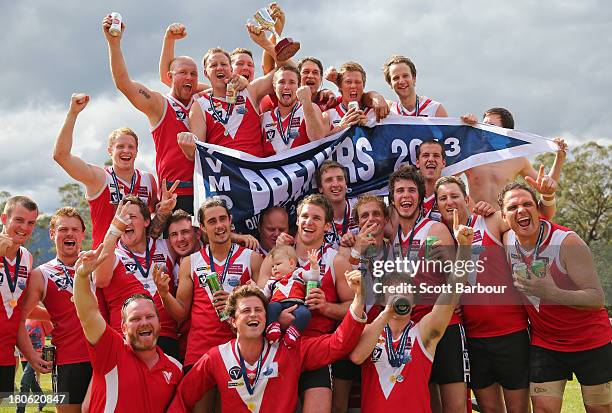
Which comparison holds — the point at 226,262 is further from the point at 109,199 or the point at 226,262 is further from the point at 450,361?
the point at 450,361

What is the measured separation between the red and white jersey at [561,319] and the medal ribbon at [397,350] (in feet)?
4.20

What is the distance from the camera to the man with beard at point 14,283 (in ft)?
23.8

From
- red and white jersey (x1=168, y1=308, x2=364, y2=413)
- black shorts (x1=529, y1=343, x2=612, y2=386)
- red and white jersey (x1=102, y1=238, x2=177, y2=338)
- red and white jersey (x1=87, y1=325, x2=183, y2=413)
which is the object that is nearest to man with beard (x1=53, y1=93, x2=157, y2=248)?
red and white jersey (x1=102, y1=238, x2=177, y2=338)

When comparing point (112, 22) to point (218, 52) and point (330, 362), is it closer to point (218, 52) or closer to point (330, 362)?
point (218, 52)

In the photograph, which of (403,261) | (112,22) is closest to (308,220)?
(403,261)

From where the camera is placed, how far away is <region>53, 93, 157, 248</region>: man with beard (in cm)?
730

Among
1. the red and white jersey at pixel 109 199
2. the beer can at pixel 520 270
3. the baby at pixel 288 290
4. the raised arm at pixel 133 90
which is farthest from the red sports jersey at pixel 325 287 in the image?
the raised arm at pixel 133 90

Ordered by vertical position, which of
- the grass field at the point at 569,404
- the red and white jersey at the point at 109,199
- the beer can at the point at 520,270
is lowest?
the grass field at the point at 569,404

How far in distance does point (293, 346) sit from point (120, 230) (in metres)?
1.94

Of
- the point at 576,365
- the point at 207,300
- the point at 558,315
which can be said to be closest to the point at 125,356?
the point at 207,300

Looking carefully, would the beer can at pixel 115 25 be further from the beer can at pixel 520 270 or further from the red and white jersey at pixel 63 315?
the beer can at pixel 520 270

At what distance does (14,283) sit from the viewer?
7281 millimetres

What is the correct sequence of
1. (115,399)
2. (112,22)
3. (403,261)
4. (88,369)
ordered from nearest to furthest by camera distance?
(115,399) → (403,261) → (88,369) → (112,22)

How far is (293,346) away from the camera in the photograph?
19.5 feet
